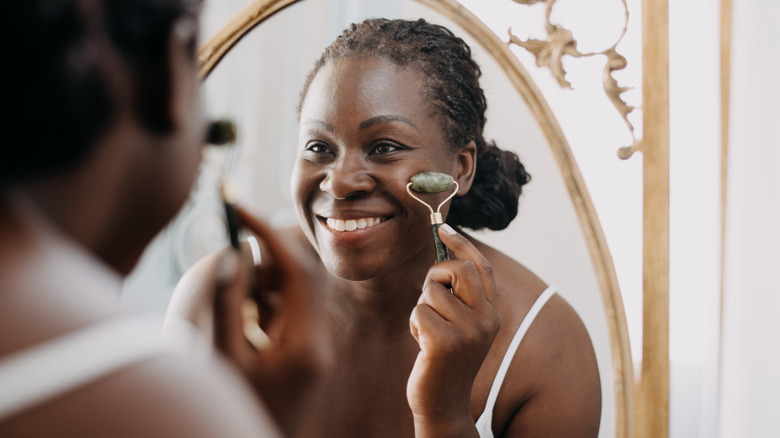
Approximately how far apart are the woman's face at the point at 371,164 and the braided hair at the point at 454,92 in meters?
0.01

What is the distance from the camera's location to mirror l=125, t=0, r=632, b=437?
0.66m

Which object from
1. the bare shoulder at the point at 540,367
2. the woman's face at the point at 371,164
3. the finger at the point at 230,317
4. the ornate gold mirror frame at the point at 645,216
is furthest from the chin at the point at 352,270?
the finger at the point at 230,317

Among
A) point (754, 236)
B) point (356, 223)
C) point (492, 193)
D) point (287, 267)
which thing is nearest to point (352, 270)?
point (356, 223)

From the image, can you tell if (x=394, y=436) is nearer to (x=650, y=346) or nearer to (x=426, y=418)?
(x=426, y=418)

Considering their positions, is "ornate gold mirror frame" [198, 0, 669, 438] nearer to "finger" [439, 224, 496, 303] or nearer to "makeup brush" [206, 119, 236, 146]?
"finger" [439, 224, 496, 303]

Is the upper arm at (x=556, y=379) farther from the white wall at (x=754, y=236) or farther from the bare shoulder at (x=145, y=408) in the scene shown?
the bare shoulder at (x=145, y=408)

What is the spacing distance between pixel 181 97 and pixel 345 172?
0.35 meters

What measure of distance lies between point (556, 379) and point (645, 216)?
0.61 feet

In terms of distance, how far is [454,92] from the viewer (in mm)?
639

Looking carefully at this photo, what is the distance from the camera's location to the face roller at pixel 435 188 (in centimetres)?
60

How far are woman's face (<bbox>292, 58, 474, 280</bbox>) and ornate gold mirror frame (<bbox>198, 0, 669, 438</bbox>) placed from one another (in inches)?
3.9

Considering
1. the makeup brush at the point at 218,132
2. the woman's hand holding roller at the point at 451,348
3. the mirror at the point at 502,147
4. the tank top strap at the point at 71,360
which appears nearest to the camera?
the tank top strap at the point at 71,360

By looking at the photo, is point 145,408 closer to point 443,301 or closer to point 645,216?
point 443,301

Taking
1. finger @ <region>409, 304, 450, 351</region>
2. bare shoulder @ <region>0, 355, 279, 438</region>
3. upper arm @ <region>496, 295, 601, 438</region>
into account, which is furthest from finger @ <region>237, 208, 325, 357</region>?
upper arm @ <region>496, 295, 601, 438</region>
